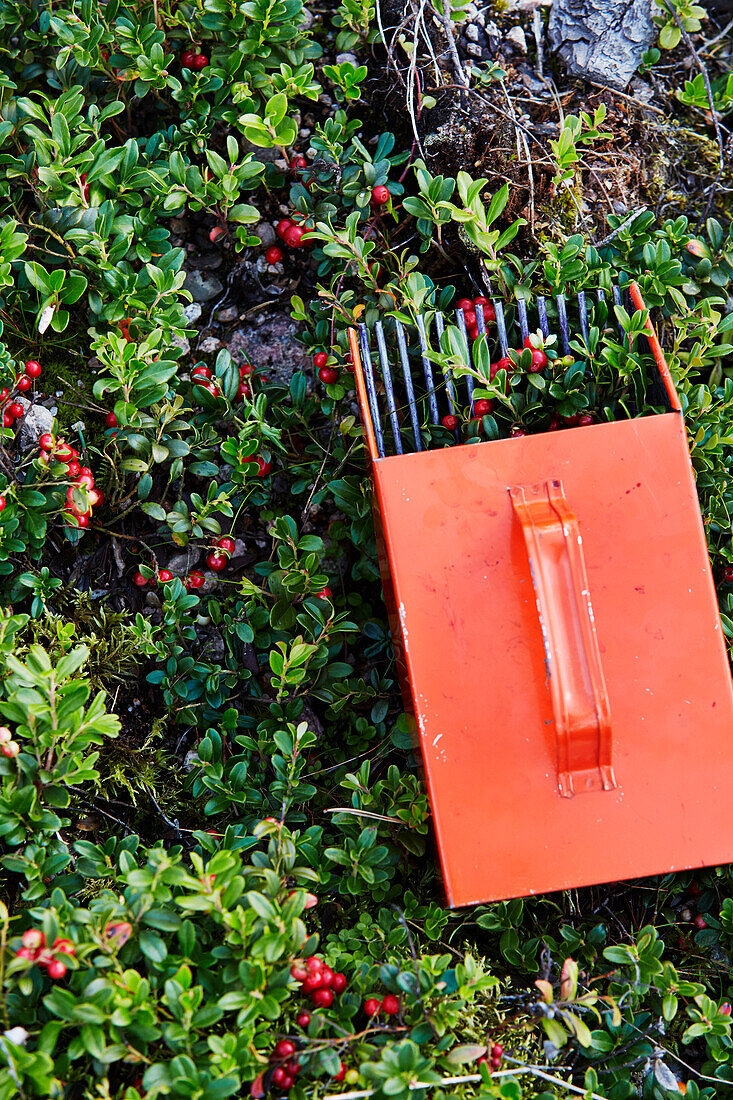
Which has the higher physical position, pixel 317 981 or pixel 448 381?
pixel 448 381

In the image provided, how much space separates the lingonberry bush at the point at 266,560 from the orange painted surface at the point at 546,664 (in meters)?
0.24

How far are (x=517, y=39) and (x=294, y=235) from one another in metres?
1.13

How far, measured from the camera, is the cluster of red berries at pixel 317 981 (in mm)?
1723

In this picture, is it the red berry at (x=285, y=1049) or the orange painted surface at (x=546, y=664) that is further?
the orange painted surface at (x=546, y=664)

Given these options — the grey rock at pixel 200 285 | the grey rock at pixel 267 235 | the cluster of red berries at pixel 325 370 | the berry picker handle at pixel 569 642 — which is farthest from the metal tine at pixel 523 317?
the grey rock at pixel 200 285

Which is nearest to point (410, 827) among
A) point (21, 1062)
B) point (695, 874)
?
point (695, 874)

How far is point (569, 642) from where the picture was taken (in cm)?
184

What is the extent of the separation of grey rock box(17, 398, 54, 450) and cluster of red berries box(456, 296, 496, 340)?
130 cm

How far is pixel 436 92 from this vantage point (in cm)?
255

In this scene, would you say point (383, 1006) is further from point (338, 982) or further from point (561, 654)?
point (561, 654)

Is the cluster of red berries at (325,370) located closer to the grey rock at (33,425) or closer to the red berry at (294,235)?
the red berry at (294,235)

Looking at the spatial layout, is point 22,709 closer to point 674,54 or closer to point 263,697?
point 263,697

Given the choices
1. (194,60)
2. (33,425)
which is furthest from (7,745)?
(194,60)

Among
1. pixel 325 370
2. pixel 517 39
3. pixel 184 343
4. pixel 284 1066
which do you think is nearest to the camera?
pixel 284 1066
